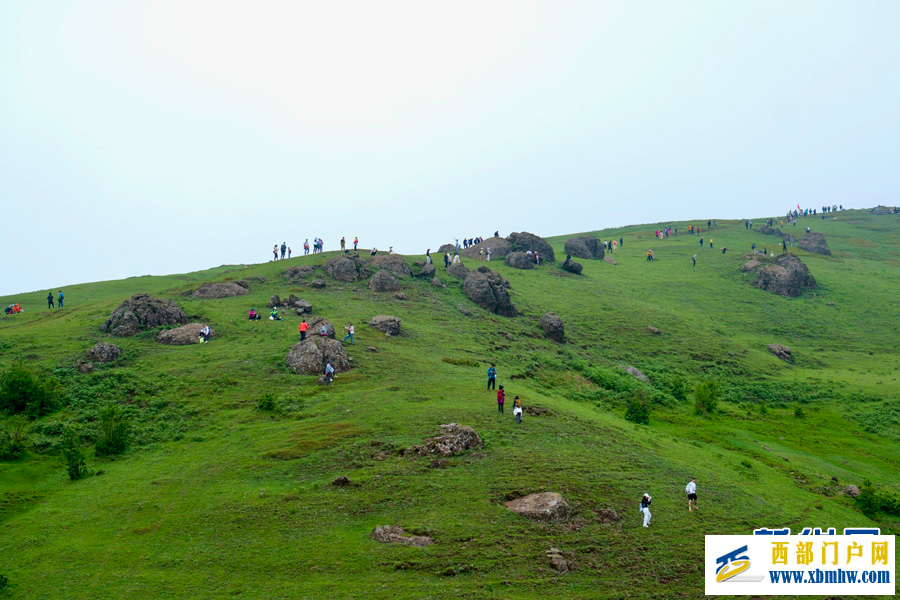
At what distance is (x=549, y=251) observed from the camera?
119 metres

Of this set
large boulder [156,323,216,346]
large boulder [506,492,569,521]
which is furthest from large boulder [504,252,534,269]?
large boulder [506,492,569,521]

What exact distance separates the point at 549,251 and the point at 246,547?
334 ft

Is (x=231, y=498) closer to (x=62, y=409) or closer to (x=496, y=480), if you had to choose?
(x=496, y=480)

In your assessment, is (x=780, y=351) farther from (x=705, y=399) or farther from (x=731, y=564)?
(x=731, y=564)

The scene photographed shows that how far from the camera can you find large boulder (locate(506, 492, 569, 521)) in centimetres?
2609

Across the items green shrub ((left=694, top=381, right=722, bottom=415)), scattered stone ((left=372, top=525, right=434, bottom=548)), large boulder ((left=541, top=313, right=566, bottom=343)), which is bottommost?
green shrub ((left=694, top=381, right=722, bottom=415))

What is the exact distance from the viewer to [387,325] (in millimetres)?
60844

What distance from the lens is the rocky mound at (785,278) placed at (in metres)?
104

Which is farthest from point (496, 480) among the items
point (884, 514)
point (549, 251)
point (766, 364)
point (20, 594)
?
point (549, 251)

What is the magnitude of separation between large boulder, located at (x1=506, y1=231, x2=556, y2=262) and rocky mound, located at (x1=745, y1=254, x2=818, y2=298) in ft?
137

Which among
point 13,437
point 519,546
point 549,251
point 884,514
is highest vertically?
point 549,251

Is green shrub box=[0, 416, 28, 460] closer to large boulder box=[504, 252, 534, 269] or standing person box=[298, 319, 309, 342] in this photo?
standing person box=[298, 319, 309, 342]

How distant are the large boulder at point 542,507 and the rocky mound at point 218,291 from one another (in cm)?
5747

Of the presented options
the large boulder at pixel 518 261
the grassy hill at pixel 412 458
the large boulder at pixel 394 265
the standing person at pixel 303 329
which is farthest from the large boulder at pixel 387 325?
the large boulder at pixel 518 261
